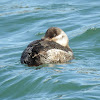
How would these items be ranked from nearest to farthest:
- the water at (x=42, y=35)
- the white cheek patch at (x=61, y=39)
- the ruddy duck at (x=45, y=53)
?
1. the water at (x=42, y=35)
2. the ruddy duck at (x=45, y=53)
3. the white cheek patch at (x=61, y=39)

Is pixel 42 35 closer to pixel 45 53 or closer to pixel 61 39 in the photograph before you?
pixel 61 39

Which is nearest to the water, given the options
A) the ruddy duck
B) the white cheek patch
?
the ruddy duck

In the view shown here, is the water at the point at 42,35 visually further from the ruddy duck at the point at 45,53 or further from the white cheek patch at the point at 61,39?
the white cheek patch at the point at 61,39

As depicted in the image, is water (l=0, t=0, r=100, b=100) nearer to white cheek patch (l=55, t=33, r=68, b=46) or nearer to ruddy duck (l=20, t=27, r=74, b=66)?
ruddy duck (l=20, t=27, r=74, b=66)

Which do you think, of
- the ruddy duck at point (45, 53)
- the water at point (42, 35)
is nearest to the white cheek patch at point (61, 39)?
the ruddy duck at point (45, 53)

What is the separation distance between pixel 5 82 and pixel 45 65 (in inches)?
48.0

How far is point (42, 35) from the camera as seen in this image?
1399cm

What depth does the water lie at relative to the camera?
750 centimetres

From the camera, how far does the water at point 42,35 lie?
7496 millimetres

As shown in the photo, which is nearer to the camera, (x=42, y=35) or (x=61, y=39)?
(x=61, y=39)

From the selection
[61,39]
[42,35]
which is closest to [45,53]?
[61,39]

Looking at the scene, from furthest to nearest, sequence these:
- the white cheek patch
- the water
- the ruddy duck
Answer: the white cheek patch < the ruddy duck < the water

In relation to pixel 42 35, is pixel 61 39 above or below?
above

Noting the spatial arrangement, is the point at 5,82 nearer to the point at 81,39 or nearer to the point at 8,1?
the point at 81,39
